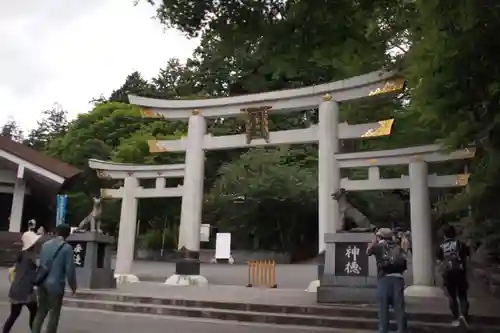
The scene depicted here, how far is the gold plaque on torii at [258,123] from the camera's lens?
49.1ft

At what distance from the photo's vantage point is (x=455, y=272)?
7.87 m

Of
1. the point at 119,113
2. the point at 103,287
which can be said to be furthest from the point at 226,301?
the point at 119,113

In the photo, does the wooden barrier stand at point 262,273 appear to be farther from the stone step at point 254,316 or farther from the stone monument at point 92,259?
the stone step at point 254,316

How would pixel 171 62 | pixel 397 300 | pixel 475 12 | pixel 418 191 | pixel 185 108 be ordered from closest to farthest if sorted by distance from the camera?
pixel 475 12
pixel 397 300
pixel 418 191
pixel 185 108
pixel 171 62

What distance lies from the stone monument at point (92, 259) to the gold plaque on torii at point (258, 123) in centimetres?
513

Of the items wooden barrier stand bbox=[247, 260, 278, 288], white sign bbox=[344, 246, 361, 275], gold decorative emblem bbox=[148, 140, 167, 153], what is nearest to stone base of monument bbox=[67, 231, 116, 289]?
gold decorative emblem bbox=[148, 140, 167, 153]

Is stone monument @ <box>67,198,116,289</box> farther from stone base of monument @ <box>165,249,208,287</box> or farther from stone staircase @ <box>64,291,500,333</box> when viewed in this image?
stone base of monument @ <box>165,249,208,287</box>

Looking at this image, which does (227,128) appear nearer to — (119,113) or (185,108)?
(119,113)

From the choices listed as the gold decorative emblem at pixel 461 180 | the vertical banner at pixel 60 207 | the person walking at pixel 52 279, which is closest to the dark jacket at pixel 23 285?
the person walking at pixel 52 279

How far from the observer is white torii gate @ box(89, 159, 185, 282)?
1625 centimetres

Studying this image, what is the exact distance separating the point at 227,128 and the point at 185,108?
631 inches

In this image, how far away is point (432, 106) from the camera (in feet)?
22.5

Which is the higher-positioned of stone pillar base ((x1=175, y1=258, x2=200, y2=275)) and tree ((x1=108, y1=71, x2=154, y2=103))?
tree ((x1=108, y1=71, x2=154, y2=103))

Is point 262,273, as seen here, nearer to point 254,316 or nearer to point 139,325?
point 254,316
